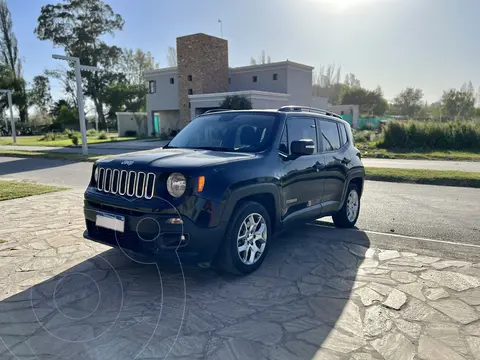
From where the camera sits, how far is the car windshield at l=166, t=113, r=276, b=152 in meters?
4.64

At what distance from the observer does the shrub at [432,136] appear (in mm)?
23766

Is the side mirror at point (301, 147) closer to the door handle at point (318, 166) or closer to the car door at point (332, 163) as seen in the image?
the door handle at point (318, 166)

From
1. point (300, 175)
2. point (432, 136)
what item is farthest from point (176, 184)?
point (432, 136)

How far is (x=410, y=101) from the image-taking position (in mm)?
73938

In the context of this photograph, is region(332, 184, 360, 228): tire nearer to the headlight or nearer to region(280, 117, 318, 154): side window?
region(280, 117, 318, 154): side window

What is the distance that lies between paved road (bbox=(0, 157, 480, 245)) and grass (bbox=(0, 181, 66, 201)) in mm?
923

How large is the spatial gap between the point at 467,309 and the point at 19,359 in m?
3.87

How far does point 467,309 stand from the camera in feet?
11.6

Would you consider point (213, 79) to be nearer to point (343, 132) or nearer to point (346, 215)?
point (343, 132)

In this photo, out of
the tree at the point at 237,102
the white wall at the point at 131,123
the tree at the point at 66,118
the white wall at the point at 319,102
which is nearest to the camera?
the tree at the point at 237,102

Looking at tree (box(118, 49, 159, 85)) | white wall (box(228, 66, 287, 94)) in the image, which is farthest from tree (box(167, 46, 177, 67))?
white wall (box(228, 66, 287, 94))

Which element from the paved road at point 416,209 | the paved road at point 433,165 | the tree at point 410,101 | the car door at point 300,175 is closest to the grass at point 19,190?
the paved road at point 416,209

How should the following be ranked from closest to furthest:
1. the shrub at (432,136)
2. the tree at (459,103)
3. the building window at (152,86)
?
the shrub at (432,136)
the building window at (152,86)
the tree at (459,103)

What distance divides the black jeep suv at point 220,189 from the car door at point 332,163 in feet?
0.07
